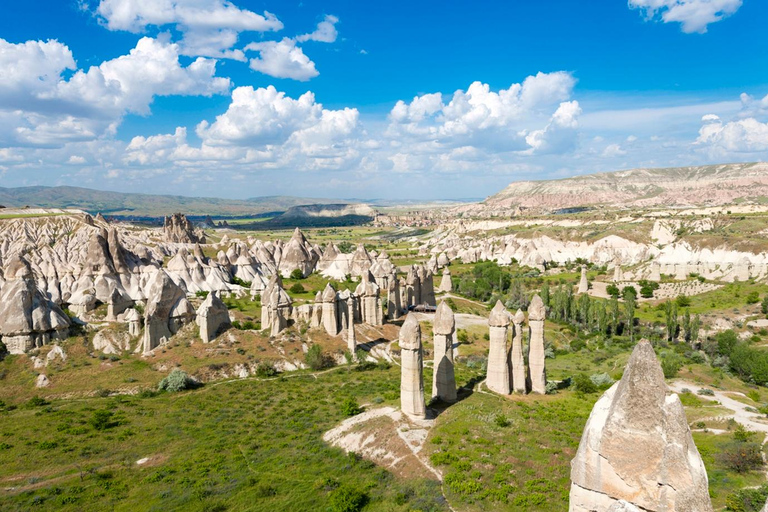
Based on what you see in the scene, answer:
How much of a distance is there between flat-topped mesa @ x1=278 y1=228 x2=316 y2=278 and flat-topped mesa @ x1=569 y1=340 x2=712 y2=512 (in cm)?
8451

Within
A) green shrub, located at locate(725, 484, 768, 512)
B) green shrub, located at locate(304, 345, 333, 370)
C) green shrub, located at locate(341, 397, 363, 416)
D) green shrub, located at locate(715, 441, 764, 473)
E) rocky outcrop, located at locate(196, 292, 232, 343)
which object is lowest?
green shrub, located at locate(304, 345, 333, 370)

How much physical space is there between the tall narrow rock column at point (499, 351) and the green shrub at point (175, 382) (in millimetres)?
24894

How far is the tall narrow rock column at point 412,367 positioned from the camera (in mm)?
24609

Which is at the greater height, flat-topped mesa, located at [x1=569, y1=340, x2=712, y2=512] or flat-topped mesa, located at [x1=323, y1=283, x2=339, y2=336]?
flat-topped mesa, located at [x1=569, y1=340, x2=712, y2=512]

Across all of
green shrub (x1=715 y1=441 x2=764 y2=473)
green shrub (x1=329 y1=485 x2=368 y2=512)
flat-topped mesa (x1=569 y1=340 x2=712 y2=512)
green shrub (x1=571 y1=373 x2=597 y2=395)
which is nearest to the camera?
flat-topped mesa (x1=569 y1=340 x2=712 y2=512)

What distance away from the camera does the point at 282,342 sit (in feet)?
146

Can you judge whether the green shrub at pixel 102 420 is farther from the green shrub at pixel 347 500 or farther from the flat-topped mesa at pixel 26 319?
the green shrub at pixel 347 500

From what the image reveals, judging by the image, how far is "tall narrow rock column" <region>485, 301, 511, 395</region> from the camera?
29.0 meters

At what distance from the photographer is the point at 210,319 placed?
43125 millimetres

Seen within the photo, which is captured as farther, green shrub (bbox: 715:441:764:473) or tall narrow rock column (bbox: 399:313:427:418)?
tall narrow rock column (bbox: 399:313:427:418)

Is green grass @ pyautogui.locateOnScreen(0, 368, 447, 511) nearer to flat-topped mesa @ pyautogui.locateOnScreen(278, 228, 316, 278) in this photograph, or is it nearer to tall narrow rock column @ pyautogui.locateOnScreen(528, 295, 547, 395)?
tall narrow rock column @ pyautogui.locateOnScreen(528, 295, 547, 395)

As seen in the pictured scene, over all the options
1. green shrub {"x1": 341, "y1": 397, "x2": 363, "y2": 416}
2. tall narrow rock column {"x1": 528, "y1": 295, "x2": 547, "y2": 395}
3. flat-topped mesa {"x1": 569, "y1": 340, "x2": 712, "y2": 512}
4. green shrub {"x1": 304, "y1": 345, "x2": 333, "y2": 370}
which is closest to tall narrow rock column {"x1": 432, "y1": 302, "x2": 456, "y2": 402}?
green shrub {"x1": 341, "y1": 397, "x2": 363, "y2": 416}

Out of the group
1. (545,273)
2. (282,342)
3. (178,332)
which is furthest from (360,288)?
(545,273)

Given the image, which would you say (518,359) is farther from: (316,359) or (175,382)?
(175,382)
